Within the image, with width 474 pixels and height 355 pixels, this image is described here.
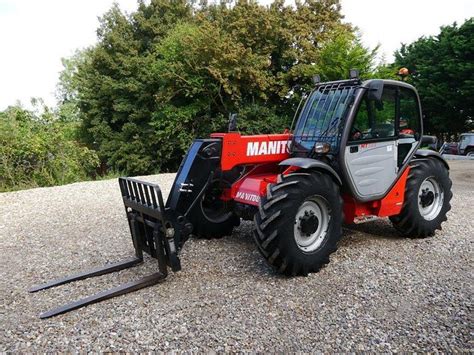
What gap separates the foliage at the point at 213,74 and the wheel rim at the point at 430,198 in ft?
37.3

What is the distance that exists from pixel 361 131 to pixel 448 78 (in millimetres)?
23047

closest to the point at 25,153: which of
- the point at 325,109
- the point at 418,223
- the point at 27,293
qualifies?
the point at 27,293

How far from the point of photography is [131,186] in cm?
453

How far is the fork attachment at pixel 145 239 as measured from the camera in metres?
3.95

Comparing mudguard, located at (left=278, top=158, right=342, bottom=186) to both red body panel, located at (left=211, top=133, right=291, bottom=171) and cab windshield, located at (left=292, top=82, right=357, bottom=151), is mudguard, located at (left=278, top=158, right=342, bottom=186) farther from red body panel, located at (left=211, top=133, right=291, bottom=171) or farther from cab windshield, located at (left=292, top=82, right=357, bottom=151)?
red body panel, located at (left=211, top=133, right=291, bottom=171)

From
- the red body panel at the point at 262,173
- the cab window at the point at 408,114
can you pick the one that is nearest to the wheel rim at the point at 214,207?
the red body panel at the point at 262,173

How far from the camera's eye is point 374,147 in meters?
5.14

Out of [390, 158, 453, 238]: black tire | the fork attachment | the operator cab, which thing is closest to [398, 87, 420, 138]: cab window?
the operator cab

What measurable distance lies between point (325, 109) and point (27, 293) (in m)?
4.01

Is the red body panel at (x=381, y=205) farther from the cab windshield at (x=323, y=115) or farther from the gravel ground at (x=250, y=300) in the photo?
the cab windshield at (x=323, y=115)

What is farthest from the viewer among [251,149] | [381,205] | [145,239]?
[381,205]

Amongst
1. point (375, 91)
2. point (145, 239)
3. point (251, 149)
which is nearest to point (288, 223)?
point (251, 149)

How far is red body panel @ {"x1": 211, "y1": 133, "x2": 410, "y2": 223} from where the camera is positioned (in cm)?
478

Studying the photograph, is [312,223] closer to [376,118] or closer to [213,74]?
[376,118]
